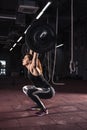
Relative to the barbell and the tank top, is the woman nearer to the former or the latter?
the tank top

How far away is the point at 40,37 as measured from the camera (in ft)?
19.9

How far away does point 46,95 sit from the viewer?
6680 millimetres

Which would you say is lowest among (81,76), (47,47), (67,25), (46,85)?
(81,76)

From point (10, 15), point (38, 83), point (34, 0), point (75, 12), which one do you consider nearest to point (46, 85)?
point (38, 83)

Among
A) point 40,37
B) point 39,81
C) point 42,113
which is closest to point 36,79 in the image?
point 39,81

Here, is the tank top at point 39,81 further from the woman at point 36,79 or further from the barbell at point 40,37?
the barbell at point 40,37

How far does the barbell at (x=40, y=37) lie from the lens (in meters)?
6.02

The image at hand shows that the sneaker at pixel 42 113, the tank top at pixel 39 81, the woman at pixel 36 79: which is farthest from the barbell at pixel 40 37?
the sneaker at pixel 42 113

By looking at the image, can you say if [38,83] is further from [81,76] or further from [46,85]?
[81,76]

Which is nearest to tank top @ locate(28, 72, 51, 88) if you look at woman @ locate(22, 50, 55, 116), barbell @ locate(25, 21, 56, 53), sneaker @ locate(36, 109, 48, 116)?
woman @ locate(22, 50, 55, 116)

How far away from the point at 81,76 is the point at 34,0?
1276 cm

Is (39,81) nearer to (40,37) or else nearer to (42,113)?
(42,113)

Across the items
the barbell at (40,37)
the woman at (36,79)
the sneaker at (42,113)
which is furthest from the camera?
the sneaker at (42,113)

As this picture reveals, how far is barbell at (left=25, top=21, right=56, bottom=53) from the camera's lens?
602 cm
